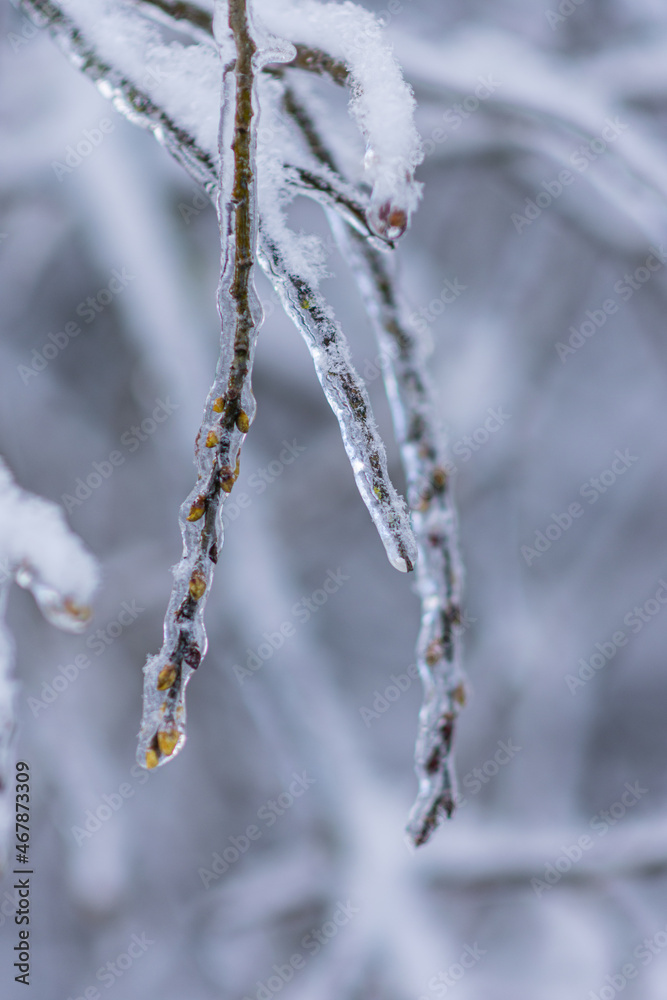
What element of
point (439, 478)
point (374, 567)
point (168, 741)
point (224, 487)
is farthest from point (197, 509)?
point (374, 567)

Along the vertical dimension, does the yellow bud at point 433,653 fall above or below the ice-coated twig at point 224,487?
below

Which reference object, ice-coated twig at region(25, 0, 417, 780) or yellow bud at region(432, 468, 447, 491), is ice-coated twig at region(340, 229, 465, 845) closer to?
yellow bud at region(432, 468, 447, 491)

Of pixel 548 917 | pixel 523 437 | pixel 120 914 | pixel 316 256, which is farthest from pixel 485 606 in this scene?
pixel 316 256

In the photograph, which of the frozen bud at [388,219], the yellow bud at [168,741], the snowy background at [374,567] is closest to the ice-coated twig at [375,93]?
the frozen bud at [388,219]

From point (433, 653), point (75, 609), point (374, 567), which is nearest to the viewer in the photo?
point (75, 609)

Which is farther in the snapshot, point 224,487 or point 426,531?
point 426,531

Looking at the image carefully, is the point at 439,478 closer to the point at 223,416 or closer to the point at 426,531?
the point at 426,531

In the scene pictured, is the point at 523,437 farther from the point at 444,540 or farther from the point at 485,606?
the point at 444,540

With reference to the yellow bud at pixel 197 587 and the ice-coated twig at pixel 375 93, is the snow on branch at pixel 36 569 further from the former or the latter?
the ice-coated twig at pixel 375 93
